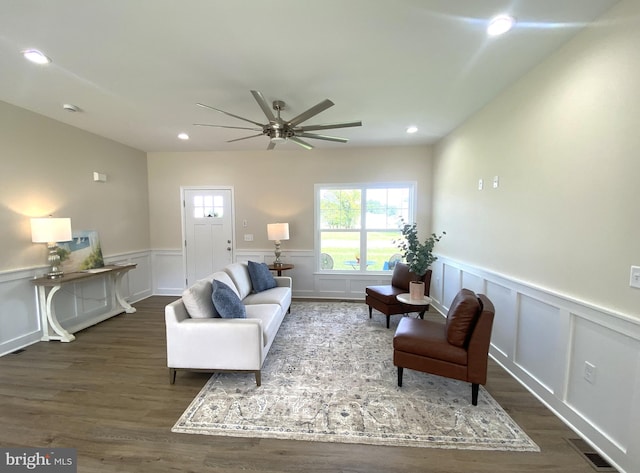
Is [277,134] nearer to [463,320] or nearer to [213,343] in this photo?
[213,343]

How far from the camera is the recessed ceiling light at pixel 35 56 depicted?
2.03 meters

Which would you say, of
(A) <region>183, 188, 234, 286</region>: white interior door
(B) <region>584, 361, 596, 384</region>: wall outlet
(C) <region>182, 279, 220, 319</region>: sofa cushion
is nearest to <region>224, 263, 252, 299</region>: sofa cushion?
(C) <region>182, 279, 220, 319</region>: sofa cushion

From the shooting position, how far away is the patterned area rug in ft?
5.90

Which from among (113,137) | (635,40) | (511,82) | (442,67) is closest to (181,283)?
(113,137)

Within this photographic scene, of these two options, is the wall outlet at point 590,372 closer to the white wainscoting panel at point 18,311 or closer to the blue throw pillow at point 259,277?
the blue throw pillow at point 259,277

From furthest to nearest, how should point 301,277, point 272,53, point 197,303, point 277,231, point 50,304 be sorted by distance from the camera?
point 301,277 → point 277,231 → point 50,304 → point 197,303 → point 272,53

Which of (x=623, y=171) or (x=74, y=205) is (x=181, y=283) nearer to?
(x=74, y=205)

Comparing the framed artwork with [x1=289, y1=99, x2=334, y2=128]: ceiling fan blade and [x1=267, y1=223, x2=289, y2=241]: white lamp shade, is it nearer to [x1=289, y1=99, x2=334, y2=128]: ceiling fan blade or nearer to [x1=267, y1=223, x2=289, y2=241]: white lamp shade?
[x1=267, y1=223, x2=289, y2=241]: white lamp shade

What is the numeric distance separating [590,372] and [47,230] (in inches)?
207

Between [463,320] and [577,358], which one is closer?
[577,358]

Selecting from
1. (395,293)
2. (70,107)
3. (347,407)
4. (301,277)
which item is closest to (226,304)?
(347,407)

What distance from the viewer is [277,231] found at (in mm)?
4590

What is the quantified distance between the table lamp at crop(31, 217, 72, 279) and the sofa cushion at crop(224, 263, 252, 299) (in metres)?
1.95

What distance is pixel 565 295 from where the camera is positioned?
1958 millimetres
